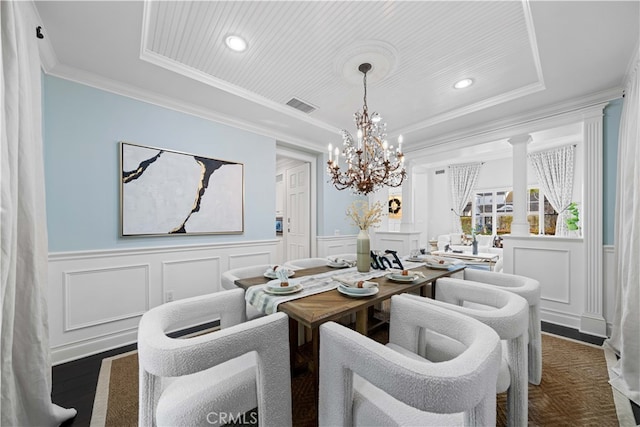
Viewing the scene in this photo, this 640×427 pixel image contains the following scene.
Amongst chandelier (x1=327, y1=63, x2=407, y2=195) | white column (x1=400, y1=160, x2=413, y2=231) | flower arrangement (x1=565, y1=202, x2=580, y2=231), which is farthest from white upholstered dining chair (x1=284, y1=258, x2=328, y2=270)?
flower arrangement (x1=565, y1=202, x2=580, y2=231)

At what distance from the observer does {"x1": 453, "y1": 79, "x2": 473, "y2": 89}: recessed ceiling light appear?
8.01ft

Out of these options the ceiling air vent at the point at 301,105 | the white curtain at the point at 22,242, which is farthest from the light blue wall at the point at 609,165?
the white curtain at the point at 22,242

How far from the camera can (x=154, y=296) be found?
2557 millimetres

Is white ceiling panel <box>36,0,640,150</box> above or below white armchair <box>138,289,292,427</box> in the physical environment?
above

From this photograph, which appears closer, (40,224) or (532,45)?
(40,224)

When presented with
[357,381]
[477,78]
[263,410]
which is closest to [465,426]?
[357,381]

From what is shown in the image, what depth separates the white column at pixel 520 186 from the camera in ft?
10.5

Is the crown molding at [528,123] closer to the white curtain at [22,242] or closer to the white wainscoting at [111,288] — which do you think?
the white wainscoting at [111,288]

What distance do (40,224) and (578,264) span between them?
472 centimetres

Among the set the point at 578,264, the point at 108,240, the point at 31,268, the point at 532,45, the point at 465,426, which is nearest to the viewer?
the point at 465,426

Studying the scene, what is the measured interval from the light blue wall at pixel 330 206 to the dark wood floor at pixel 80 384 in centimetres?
296

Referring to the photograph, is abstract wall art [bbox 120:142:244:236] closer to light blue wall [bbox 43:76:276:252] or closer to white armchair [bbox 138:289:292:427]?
light blue wall [bbox 43:76:276:252]

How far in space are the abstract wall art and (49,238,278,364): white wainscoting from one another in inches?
10.4

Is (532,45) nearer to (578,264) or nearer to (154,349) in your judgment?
(578,264)
